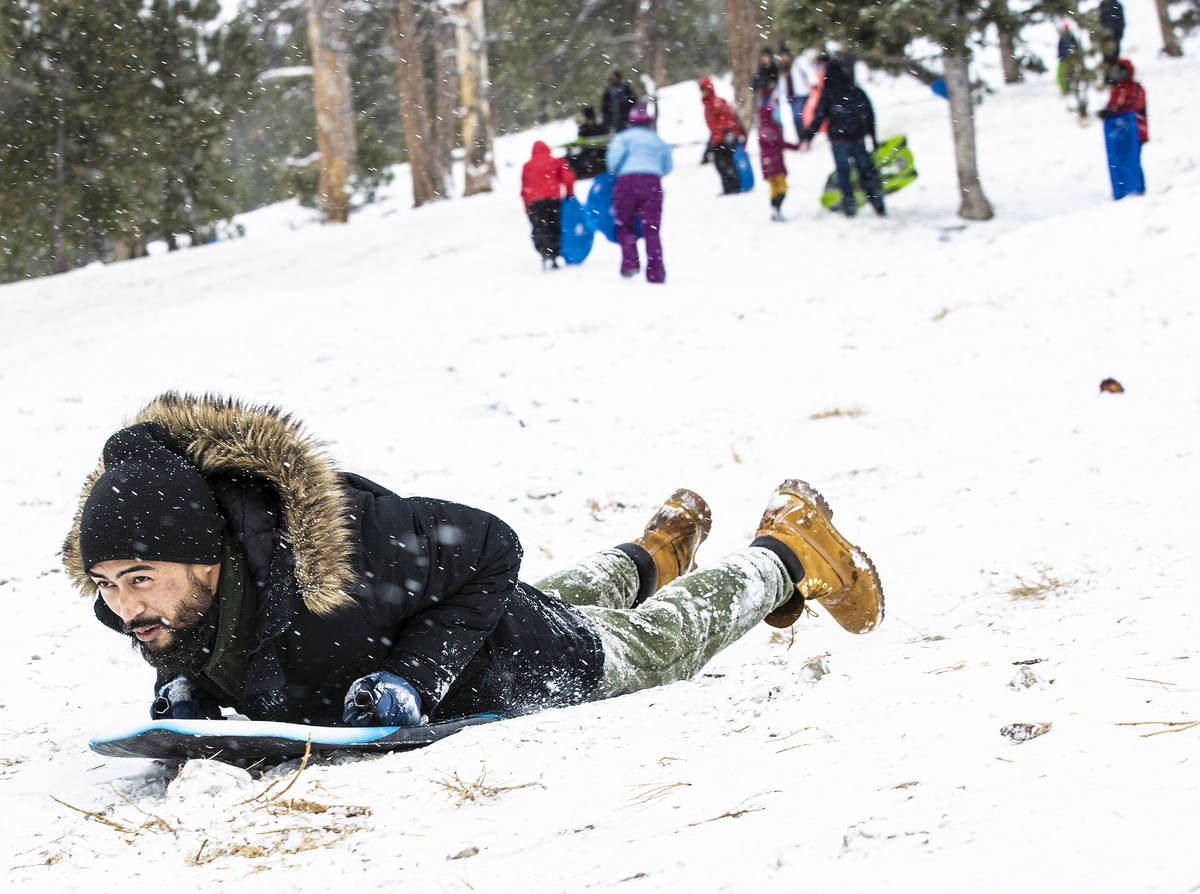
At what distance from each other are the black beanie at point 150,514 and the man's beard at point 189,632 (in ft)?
0.31

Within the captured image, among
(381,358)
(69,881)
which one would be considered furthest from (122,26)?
(69,881)

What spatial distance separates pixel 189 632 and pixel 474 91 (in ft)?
60.5

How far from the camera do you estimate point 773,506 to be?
388 cm

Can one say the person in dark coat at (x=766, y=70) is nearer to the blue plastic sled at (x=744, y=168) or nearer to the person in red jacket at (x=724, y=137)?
the person in red jacket at (x=724, y=137)

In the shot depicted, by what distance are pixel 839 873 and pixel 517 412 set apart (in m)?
5.94

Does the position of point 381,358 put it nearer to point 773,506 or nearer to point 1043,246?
point 773,506

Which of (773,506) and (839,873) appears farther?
(773,506)

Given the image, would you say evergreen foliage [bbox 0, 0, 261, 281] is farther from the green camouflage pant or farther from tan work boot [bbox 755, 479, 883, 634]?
tan work boot [bbox 755, 479, 883, 634]

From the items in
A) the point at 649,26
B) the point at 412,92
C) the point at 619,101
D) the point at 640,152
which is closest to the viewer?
the point at 640,152

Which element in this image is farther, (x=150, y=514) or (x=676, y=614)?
(x=676, y=614)

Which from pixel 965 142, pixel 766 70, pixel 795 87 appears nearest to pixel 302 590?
pixel 965 142

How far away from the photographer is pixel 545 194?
12375mm

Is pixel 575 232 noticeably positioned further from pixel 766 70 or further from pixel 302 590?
pixel 302 590

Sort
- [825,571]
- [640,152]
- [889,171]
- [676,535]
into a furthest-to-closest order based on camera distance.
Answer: [889,171], [640,152], [676,535], [825,571]
